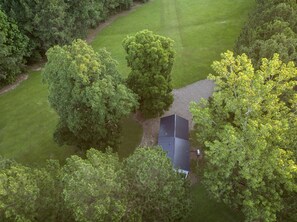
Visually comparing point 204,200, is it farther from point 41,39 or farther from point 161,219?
point 41,39

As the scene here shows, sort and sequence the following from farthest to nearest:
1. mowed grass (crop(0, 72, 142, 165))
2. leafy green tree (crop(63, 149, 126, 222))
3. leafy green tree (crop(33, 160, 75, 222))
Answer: mowed grass (crop(0, 72, 142, 165))
leafy green tree (crop(33, 160, 75, 222))
leafy green tree (crop(63, 149, 126, 222))

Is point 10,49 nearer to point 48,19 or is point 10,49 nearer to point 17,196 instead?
point 48,19

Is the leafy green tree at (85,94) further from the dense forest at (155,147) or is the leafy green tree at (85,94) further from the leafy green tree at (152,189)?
the leafy green tree at (152,189)

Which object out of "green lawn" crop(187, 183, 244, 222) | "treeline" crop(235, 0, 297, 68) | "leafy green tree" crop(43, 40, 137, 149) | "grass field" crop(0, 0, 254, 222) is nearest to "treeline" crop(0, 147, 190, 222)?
"green lawn" crop(187, 183, 244, 222)

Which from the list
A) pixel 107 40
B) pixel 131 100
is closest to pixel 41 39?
pixel 107 40

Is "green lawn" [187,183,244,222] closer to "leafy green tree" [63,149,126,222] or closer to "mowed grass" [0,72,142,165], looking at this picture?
"mowed grass" [0,72,142,165]

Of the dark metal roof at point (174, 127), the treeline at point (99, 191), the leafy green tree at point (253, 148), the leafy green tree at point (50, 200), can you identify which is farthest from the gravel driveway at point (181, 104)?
the leafy green tree at point (50, 200)

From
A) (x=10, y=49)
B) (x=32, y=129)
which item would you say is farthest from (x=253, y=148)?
(x=10, y=49)
